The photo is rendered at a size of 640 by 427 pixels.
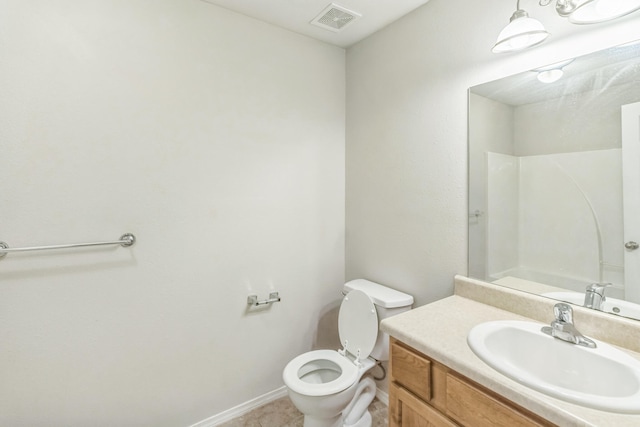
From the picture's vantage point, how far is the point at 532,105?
4.20ft

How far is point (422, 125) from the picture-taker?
5.56ft

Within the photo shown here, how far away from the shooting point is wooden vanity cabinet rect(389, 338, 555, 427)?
33.5 inches

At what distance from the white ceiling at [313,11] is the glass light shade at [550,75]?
789 mm

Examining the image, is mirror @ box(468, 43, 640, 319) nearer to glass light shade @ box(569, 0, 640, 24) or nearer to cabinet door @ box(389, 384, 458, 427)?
glass light shade @ box(569, 0, 640, 24)

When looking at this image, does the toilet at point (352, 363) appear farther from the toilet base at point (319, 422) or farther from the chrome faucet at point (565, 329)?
the chrome faucet at point (565, 329)

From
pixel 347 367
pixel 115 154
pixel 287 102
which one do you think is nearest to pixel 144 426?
pixel 347 367

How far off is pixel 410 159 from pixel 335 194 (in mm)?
645

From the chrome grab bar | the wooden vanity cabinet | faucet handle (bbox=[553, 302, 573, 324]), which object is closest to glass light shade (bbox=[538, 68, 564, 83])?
faucet handle (bbox=[553, 302, 573, 324])

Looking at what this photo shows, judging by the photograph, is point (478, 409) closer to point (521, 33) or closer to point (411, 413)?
point (411, 413)

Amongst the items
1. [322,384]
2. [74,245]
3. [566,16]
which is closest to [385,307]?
[322,384]

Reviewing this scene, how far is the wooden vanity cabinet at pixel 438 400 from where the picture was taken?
85 cm

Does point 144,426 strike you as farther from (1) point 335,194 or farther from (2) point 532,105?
(2) point 532,105

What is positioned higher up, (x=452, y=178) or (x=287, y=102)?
(x=287, y=102)

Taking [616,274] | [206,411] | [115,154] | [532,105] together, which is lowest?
[206,411]
